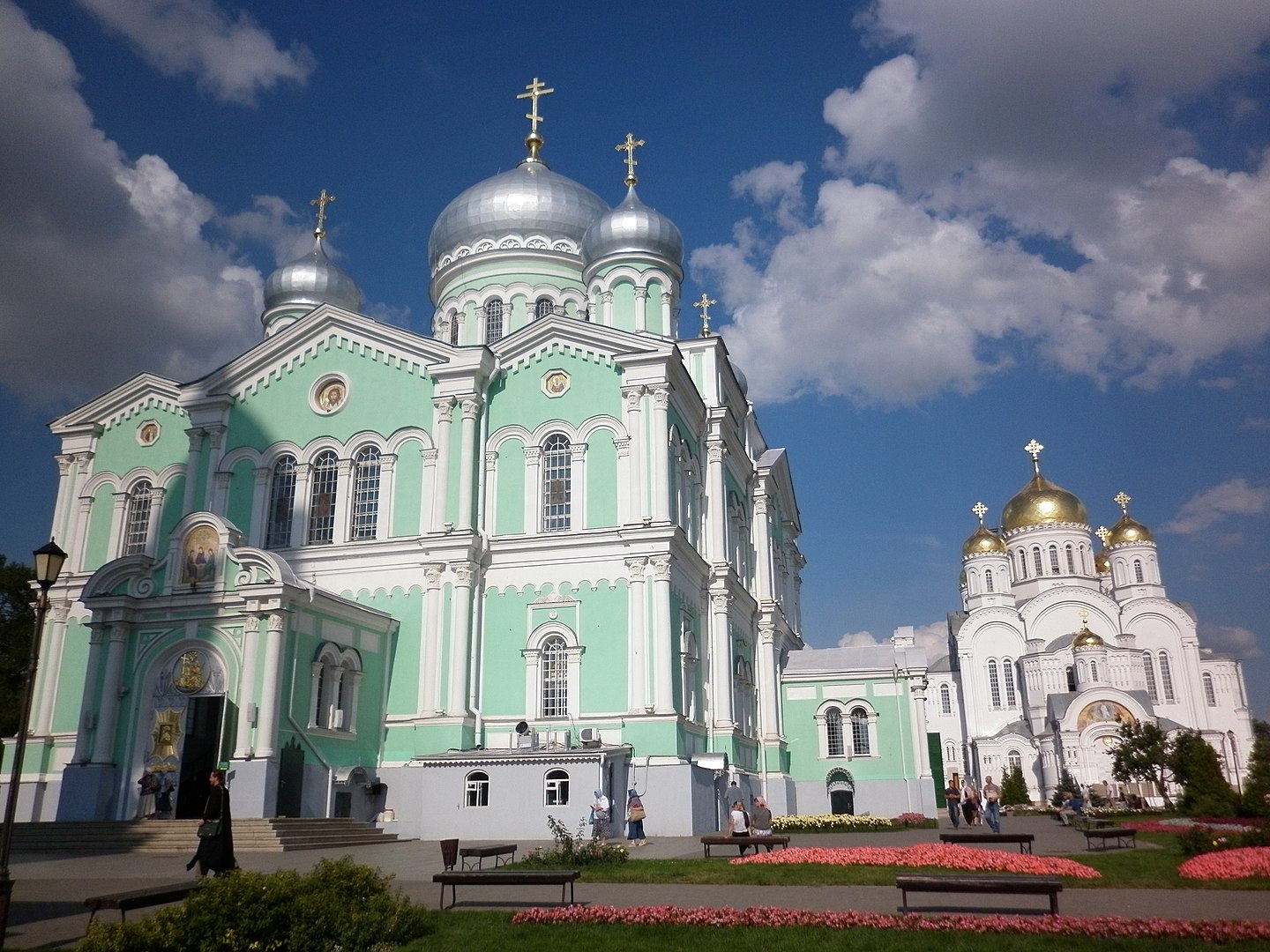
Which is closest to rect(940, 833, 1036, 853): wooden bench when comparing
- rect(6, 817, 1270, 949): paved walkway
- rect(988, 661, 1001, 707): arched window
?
rect(6, 817, 1270, 949): paved walkway

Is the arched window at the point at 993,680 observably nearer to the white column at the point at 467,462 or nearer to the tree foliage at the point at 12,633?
the white column at the point at 467,462

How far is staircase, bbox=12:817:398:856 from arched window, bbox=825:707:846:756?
16.8 metres

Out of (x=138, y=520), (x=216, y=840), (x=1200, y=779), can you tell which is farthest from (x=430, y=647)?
(x=1200, y=779)

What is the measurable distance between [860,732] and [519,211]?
19.6m

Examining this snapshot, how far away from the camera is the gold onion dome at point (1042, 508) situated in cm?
6994

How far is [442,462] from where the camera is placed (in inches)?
A: 1005

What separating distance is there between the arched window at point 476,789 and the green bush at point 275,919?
503 inches

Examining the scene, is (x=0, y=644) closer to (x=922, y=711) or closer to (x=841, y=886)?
(x=922, y=711)

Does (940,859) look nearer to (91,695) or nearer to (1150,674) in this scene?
(91,695)

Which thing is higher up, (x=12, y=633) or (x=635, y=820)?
(x=12, y=633)

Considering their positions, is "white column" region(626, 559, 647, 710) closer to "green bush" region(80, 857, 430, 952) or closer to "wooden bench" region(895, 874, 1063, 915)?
"wooden bench" region(895, 874, 1063, 915)

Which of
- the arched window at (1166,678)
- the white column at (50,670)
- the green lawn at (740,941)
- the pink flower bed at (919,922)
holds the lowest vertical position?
the green lawn at (740,941)

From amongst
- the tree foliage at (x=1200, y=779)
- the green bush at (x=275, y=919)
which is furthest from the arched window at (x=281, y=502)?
the tree foliage at (x=1200, y=779)

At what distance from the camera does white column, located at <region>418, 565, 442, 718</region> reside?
23672 mm
